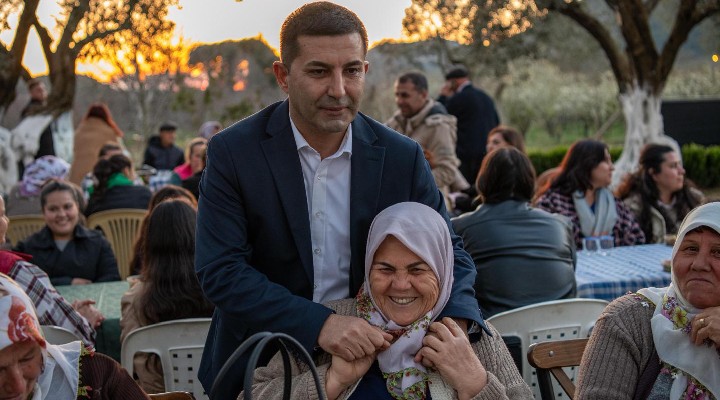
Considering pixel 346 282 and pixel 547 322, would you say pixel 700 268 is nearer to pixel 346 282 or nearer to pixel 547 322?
pixel 346 282

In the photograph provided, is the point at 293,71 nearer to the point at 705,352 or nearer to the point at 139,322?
the point at 705,352

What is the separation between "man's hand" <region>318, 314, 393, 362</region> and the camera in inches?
87.0

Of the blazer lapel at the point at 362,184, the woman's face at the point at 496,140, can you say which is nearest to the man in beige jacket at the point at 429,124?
the woman's face at the point at 496,140

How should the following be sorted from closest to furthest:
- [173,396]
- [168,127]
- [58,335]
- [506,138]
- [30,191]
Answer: [173,396], [58,335], [506,138], [30,191], [168,127]

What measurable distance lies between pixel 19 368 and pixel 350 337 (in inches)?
35.5

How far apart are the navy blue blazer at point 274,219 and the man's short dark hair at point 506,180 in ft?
6.28

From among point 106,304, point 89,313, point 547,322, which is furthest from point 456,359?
point 106,304

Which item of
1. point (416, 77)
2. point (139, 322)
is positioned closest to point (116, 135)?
point (416, 77)

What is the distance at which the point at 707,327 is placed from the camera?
8.15ft

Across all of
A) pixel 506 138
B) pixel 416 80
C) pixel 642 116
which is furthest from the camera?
pixel 642 116

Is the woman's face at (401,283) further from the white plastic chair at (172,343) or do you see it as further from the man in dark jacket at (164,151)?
the man in dark jacket at (164,151)

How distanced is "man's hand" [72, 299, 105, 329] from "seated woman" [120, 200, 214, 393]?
278mm

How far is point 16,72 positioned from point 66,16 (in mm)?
881

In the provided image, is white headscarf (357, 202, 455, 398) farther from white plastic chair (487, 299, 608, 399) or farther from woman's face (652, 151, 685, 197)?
woman's face (652, 151, 685, 197)
